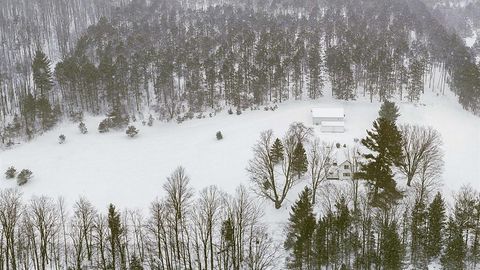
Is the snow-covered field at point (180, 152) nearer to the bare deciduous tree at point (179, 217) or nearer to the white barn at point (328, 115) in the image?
the white barn at point (328, 115)

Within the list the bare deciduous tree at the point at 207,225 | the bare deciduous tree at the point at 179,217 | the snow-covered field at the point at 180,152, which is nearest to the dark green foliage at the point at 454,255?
the snow-covered field at the point at 180,152

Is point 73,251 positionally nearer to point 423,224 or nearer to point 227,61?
point 423,224

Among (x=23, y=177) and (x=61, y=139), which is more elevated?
(x=61, y=139)

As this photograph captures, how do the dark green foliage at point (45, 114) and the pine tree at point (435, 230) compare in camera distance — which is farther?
the dark green foliage at point (45, 114)

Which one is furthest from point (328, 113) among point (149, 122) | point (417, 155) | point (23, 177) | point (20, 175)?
point (20, 175)

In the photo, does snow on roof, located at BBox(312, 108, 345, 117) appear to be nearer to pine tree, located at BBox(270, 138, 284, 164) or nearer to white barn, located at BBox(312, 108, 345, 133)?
white barn, located at BBox(312, 108, 345, 133)

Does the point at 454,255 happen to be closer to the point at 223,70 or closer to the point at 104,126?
the point at 104,126

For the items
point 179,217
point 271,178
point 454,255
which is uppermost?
point 271,178
